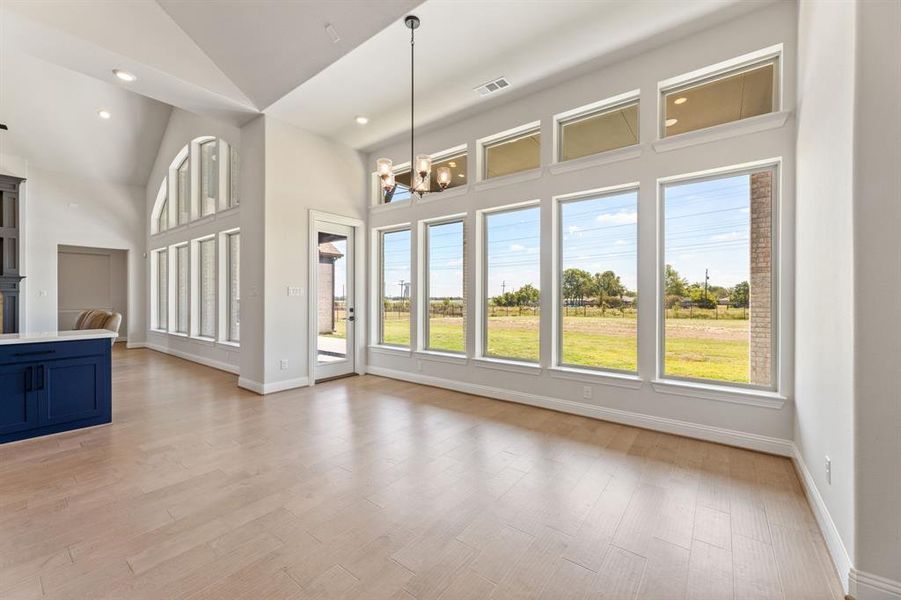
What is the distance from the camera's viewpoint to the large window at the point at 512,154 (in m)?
4.66

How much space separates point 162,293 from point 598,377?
10019 millimetres

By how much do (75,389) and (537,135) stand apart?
5582 millimetres

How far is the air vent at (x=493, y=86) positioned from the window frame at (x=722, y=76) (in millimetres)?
1563

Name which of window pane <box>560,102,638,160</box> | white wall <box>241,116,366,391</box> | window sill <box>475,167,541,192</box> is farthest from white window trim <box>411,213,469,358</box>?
window pane <box>560,102,638,160</box>

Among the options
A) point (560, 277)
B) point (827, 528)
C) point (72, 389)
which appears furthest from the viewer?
point (560, 277)

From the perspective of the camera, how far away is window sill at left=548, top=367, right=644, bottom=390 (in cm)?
385

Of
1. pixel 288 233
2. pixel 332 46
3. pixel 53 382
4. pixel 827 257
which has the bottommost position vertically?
pixel 53 382

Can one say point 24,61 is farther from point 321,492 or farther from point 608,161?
point 608,161

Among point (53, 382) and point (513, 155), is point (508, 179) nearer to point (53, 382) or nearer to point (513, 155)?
point (513, 155)

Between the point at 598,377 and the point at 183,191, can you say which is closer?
the point at 598,377

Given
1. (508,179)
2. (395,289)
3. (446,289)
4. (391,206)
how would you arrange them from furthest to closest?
(395,289) < (391,206) < (446,289) < (508,179)

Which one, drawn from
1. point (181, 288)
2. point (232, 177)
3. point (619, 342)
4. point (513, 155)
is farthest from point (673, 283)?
point (181, 288)

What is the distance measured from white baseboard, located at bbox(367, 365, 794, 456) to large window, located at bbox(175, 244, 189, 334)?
5870 mm

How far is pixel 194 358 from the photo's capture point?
7.56 metres
